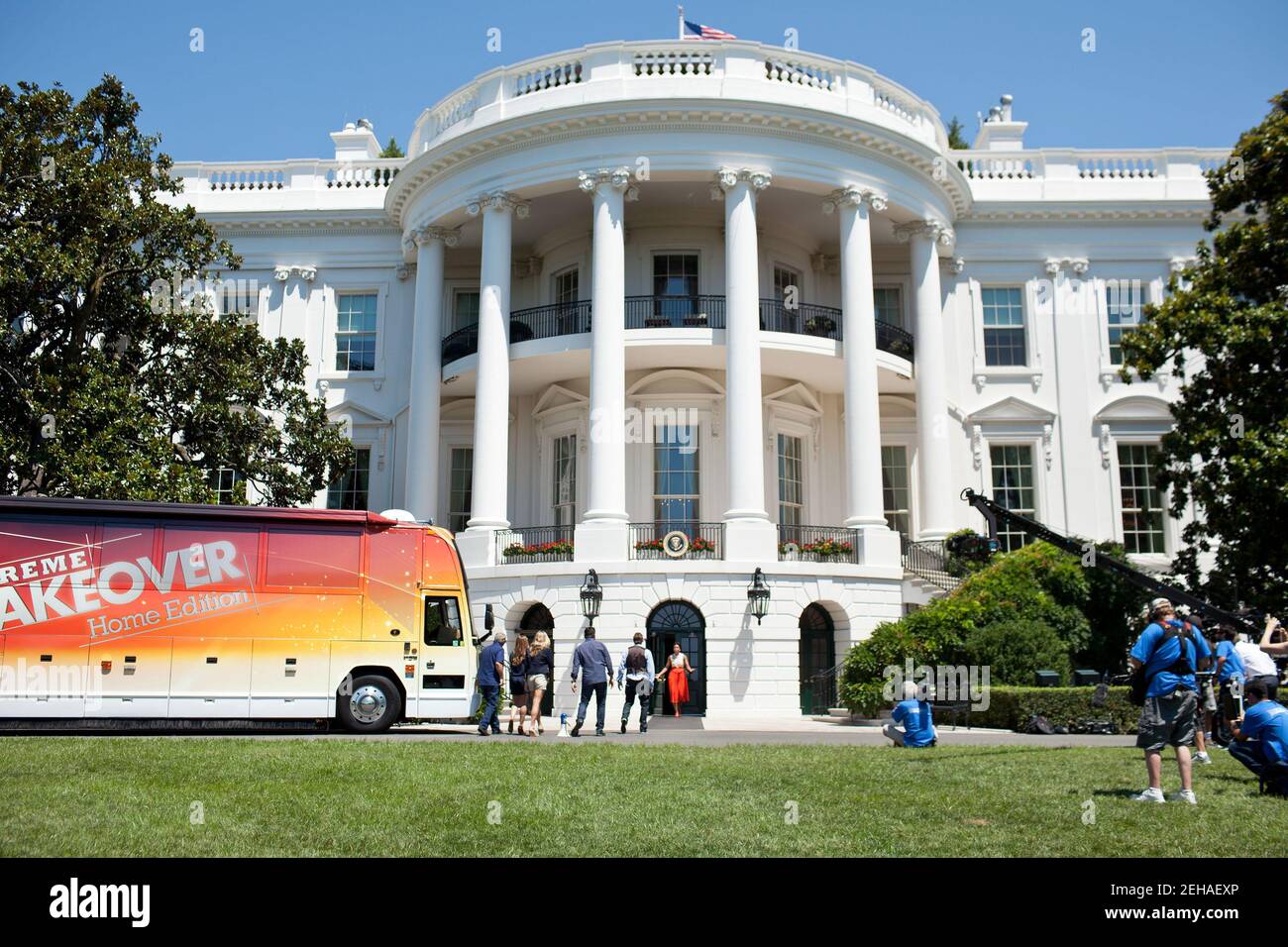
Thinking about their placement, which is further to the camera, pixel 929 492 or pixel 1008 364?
pixel 1008 364

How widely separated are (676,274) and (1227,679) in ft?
56.1

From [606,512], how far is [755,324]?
5.49m

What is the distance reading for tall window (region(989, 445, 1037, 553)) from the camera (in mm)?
28641

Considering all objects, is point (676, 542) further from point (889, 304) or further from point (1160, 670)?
point (1160, 670)

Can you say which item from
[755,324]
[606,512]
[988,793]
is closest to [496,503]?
[606,512]

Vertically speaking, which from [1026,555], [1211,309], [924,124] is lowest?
[1026,555]

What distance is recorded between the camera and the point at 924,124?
92.3ft

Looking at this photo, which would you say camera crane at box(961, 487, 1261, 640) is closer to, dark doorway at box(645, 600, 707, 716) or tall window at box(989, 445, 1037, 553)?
dark doorway at box(645, 600, 707, 716)

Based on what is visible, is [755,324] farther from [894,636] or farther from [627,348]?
[894,636]

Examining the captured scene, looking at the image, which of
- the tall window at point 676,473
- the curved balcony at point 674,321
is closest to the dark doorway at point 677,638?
the tall window at point 676,473

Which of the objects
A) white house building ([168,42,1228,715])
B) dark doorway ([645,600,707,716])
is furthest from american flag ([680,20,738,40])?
dark doorway ([645,600,707,716])

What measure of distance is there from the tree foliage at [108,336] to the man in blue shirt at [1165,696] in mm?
16904

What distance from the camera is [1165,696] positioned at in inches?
363
